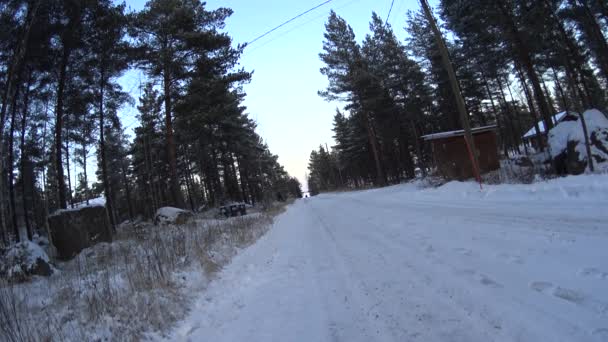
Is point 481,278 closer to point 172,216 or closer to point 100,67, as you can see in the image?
point 172,216

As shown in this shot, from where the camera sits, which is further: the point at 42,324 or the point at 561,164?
the point at 561,164

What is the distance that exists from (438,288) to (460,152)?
717 inches

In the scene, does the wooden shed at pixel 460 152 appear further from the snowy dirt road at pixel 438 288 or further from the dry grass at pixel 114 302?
the dry grass at pixel 114 302

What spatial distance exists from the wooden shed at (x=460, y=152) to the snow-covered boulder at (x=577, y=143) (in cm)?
669

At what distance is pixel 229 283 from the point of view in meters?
5.14

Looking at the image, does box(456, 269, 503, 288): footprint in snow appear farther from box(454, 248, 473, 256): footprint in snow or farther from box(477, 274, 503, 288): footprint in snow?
box(454, 248, 473, 256): footprint in snow

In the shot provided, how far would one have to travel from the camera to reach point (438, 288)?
328 cm

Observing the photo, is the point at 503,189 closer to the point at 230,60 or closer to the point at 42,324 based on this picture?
the point at 42,324

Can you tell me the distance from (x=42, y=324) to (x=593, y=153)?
47.0 ft

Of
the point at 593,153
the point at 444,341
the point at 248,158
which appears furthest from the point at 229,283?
the point at 248,158

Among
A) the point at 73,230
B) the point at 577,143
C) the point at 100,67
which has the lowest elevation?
the point at 577,143

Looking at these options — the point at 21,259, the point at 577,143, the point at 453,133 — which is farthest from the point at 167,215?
the point at 453,133

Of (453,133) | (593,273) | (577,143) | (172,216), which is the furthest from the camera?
(453,133)

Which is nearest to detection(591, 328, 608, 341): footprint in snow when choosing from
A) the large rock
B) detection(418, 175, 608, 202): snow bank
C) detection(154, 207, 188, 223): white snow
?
detection(418, 175, 608, 202): snow bank
